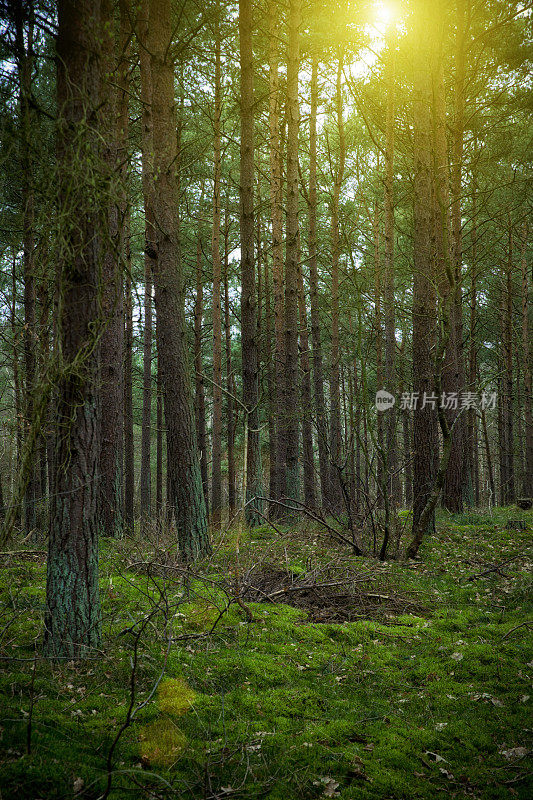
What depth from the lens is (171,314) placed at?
6.97 metres

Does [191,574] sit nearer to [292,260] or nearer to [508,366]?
[292,260]

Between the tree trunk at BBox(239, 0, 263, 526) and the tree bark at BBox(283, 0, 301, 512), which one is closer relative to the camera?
the tree trunk at BBox(239, 0, 263, 526)

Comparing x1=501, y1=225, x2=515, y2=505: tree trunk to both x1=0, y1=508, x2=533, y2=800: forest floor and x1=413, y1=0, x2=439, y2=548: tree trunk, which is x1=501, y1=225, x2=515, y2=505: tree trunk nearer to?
x1=413, y1=0, x2=439, y2=548: tree trunk

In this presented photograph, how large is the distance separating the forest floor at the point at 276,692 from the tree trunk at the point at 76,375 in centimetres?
33

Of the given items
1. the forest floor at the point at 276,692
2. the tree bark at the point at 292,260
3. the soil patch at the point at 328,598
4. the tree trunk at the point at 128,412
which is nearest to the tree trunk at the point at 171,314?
the forest floor at the point at 276,692

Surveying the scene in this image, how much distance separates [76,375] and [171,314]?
3528 millimetres

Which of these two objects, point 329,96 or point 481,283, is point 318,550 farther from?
point 481,283

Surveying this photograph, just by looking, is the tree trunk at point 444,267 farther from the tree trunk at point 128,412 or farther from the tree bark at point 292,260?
the tree trunk at point 128,412

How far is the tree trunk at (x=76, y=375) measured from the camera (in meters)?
3.61

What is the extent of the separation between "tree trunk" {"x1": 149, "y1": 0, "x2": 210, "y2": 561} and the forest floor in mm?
812

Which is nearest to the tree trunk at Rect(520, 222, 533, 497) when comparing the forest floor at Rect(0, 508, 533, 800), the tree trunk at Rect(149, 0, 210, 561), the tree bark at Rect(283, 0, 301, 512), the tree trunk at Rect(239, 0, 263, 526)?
the tree bark at Rect(283, 0, 301, 512)

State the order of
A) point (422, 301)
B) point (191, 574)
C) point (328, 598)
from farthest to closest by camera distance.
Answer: point (422, 301)
point (328, 598)
point (191, 574)

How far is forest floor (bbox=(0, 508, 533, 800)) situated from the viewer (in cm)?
273

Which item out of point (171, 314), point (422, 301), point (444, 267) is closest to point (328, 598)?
point (171, 314)
